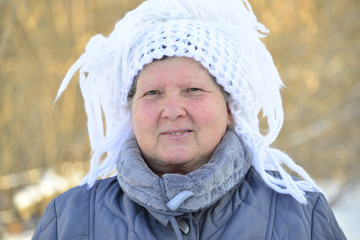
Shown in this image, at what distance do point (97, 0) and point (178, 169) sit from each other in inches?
142

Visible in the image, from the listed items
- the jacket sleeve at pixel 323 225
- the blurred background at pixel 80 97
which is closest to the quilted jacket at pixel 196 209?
the jacket sleeve at pixel 323 225

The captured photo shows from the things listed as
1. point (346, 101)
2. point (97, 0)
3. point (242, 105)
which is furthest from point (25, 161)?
point (346, 101)

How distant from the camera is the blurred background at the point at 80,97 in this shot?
4.78 m

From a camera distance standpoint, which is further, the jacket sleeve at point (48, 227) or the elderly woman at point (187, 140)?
the jacket sleeve at point (48, 227)

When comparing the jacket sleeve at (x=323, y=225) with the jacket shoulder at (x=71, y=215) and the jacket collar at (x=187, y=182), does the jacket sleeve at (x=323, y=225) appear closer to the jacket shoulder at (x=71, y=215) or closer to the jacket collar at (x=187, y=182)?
the jacket collar at (x=187, y=182)

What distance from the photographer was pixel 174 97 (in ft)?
5.92

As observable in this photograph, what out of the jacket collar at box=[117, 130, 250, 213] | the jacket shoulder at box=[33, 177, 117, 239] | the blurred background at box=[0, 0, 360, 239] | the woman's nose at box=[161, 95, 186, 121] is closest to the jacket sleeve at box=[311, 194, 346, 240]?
the jacket collar at box=[117, 130, 250, 213]

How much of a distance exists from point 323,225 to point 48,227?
114cm

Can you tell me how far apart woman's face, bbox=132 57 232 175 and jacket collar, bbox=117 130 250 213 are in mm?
80

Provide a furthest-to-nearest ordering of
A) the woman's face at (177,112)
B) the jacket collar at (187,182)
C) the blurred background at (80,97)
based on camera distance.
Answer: the blurred background at (80,97)
the woman's face at (177,112)
the jacket collar at (187,182)

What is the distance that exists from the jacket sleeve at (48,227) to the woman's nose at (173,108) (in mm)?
653

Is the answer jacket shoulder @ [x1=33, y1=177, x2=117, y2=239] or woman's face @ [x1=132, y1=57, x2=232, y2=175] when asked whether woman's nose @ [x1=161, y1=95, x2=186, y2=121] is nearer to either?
woman's face @ [x1=132, y1=57, x2=232, y2=175]

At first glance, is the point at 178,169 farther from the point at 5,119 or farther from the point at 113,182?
the point at 5,119

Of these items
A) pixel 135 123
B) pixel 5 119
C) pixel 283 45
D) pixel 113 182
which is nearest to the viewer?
pixel 135 123
